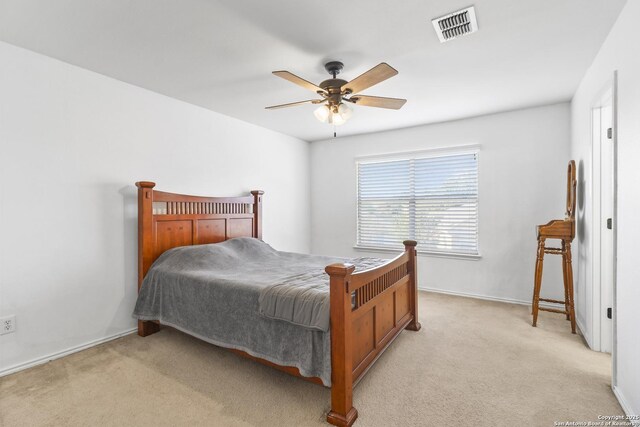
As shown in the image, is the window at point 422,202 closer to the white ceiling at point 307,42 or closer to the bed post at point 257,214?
the white ceiling at point 307,42

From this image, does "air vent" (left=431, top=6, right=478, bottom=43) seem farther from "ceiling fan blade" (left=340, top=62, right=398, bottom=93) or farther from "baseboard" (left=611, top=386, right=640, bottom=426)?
"baseboard" (left=611, top=386, right=640, bottom=426)

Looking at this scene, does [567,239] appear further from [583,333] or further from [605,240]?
[583,333]

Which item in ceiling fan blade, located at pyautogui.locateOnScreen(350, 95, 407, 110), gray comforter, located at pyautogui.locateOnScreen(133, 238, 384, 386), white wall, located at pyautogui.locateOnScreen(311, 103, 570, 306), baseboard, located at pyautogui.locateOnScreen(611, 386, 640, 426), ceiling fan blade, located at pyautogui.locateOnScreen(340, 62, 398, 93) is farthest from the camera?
white wall, located at pyautogui.locateOnScreen(311, 103, 570, 306)

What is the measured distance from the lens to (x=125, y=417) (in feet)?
6.07

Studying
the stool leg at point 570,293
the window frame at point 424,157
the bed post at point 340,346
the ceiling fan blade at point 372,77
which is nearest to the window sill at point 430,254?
the window frame at point 424,157

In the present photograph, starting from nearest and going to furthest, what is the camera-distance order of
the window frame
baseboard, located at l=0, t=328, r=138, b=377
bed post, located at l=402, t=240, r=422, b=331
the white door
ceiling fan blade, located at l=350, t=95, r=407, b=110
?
baseboard, located at l=0, t=328, r=138, b=377, the white door, ceiling fan blade, located at l=350, t=95, r=407, b=110, bed post, located at l=402, t=240, r=422, b=331, the window frame

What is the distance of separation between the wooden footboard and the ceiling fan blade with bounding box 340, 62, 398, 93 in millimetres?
1309

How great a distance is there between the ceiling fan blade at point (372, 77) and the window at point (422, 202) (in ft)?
8.10

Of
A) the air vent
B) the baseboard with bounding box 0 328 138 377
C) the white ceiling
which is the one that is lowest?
the baseboard with bounding box 0 328 138 377

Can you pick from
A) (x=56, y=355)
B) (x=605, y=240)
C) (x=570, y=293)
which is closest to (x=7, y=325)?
(x=56, y=355)

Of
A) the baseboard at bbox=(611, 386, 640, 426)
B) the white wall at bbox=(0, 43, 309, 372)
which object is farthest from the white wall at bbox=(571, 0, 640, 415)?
the white wall at bbox=(0, 43, 309, 372)

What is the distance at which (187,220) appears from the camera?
3412mm

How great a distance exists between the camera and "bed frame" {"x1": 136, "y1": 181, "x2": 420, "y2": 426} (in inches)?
70.7

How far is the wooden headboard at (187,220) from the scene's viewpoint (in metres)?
2.99
